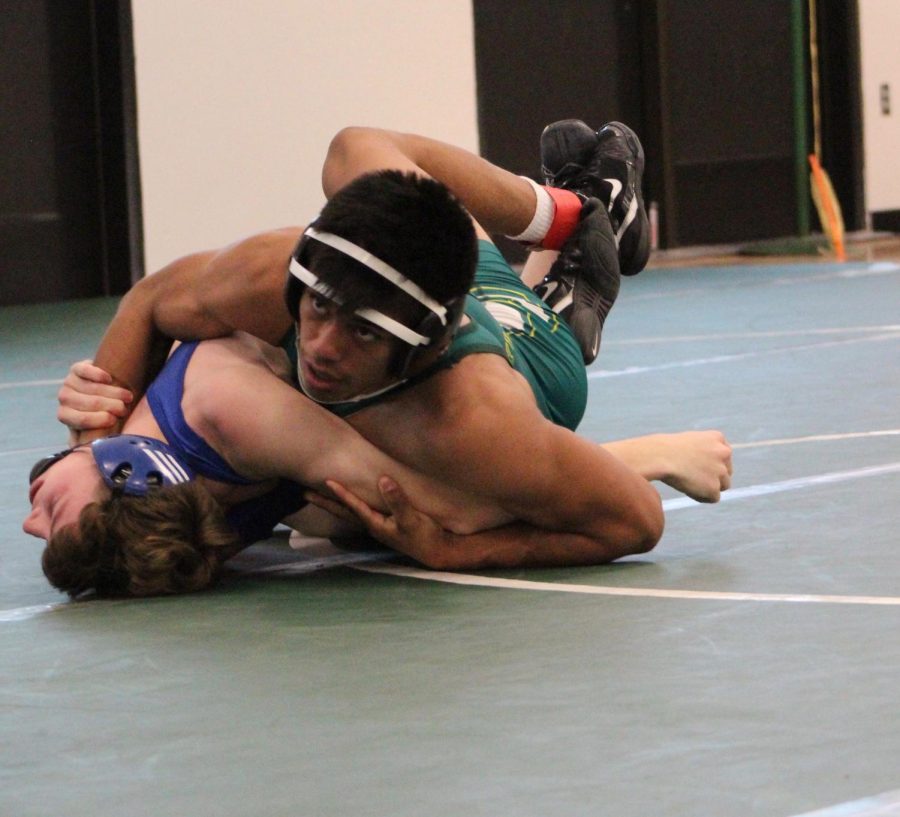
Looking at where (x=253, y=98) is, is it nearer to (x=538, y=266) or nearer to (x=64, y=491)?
(x=538, y=266)

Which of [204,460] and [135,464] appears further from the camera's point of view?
[204,460]

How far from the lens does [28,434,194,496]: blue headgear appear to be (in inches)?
110

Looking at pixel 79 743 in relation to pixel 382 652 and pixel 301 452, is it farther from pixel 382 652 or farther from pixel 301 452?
pixel 301 452

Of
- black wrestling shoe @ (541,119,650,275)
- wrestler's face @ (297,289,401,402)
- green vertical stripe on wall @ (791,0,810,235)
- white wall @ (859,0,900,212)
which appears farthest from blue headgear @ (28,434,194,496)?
white wall @ (859,0,900,212)

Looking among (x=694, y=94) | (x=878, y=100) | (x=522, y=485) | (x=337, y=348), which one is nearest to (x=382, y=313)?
(x=337, y=348)

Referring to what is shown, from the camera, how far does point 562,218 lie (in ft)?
12.3

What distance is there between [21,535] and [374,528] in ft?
2.91

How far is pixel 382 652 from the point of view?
244 cm

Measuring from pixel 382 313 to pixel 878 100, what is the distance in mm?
10514

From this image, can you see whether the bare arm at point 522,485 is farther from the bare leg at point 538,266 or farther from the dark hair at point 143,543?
the bare leg at point 538,266

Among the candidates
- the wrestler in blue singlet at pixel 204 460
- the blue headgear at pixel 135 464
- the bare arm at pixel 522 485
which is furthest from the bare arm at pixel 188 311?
the bare arm at pixel 522 485

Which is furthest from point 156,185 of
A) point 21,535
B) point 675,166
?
point 21,535

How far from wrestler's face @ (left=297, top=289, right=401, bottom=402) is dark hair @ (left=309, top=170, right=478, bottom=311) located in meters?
0.05

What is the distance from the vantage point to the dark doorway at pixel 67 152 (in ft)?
28.3
